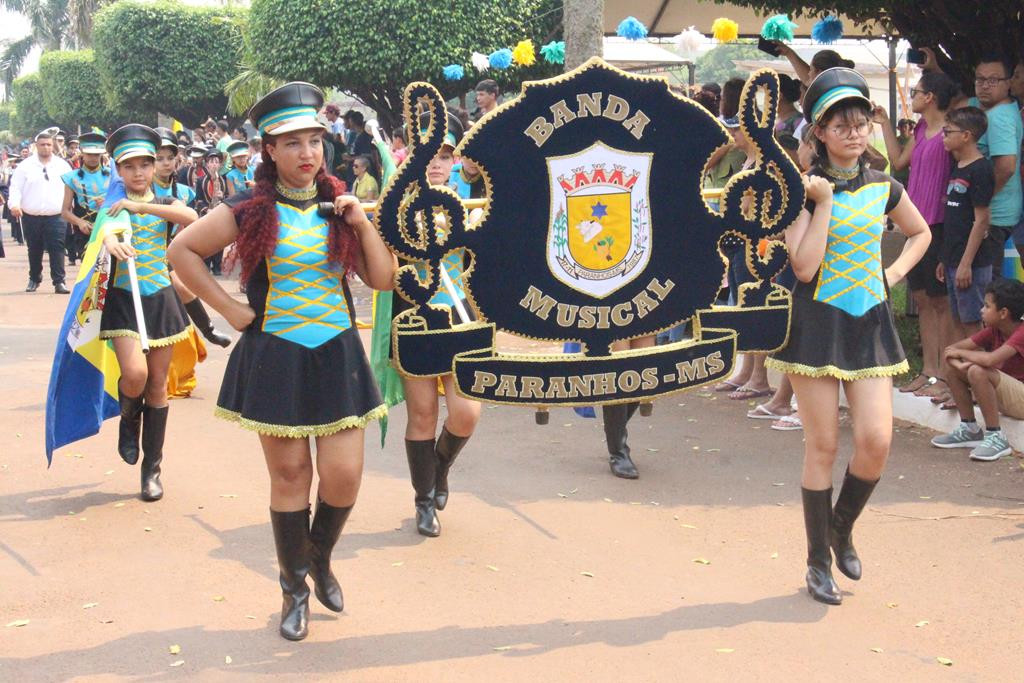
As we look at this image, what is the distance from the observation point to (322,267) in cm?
450

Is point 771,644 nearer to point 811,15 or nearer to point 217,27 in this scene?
point 811,15

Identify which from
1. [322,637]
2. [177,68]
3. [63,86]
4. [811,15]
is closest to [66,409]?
[322,637]

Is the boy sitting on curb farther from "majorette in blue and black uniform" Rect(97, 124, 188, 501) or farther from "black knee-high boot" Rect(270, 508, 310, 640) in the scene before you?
"majorette in blue and black uniform" Rect(97, 124, 188, 501)

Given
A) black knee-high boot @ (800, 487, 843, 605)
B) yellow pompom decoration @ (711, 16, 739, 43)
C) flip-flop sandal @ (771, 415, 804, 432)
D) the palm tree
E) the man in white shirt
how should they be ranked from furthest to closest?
the palm tree, the man in white shirt, yellow pompom decoration @ (711, 16, 739, 43), flip-flop sandal @ (771, 415, 804, 432), black knee-high boot @ (800, 487, 843, 605)

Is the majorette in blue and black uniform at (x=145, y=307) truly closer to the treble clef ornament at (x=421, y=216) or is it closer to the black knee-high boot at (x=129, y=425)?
the black knee-high boot at (x=129, y=425)

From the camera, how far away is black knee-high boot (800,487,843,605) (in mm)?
4969

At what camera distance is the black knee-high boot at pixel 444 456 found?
6.12 m

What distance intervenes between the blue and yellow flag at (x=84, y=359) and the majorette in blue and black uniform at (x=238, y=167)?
28.9ft

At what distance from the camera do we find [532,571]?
546 cm

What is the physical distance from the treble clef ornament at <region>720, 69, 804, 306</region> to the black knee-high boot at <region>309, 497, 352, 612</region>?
1852 millimetres

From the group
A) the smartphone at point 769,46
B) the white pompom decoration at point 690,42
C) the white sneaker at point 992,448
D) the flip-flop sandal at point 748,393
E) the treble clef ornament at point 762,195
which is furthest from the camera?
the white pompom decoration at point 690,42

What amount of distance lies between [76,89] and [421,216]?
168 feet

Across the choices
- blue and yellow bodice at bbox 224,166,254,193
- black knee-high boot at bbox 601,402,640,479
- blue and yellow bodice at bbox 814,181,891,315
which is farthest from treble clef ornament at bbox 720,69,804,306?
blue and yellow bodice at bbox 224,166,254,193

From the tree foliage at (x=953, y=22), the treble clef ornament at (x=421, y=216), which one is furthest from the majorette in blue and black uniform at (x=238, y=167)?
the treble clef ornament at (x=421, y=216)
